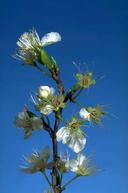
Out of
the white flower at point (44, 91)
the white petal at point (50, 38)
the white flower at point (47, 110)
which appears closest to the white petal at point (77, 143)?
the white flower at point (47, 110)

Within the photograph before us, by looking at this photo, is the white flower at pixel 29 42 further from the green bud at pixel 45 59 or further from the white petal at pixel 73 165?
the white petal at pixel 73 165

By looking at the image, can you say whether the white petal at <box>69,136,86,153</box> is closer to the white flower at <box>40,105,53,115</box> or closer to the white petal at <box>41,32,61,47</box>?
the white flower at <box>40,105,53,115</box>

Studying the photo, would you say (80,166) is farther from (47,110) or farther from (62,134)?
(47,110)

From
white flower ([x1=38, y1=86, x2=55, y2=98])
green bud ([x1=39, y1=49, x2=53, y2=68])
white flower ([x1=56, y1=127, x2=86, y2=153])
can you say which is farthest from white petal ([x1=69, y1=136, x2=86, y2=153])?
green bud ([x1=39, y1=49, x2=53, y2=68])

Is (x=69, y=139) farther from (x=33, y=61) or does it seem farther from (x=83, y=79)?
(x=33, y=61)

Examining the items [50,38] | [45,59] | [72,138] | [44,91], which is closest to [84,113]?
[72,138]

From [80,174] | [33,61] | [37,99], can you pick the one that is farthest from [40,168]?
[33,61]
